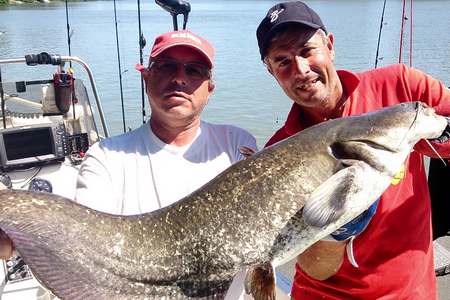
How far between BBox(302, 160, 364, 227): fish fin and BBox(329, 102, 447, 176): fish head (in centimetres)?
9

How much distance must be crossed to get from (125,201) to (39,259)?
1.99ft

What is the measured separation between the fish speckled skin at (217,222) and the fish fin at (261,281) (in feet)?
0.13

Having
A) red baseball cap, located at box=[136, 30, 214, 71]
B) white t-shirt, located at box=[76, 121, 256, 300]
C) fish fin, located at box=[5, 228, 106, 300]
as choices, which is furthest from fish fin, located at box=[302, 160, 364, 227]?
red baseball cap, located at box=[136, 30, 214, 71]

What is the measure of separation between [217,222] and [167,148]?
31.4 inches

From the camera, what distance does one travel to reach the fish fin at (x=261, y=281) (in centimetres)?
208

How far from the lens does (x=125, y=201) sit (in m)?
2.58

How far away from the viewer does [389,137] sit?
207 cm

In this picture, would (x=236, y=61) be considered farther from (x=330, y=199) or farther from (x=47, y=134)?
(x=330, y=199)

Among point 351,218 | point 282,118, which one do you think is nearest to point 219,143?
point 351,218

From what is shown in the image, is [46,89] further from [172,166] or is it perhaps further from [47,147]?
[172,166]

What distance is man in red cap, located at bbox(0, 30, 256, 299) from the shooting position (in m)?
2.58

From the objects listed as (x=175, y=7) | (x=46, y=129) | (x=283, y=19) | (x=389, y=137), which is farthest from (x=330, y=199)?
(x=46, y=129)

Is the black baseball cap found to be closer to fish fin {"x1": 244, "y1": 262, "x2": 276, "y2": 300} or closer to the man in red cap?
the man in red cap

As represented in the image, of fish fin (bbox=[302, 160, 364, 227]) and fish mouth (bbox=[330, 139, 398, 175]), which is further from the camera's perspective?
fish mouth (bbox=[330, 139, 398, 175])
